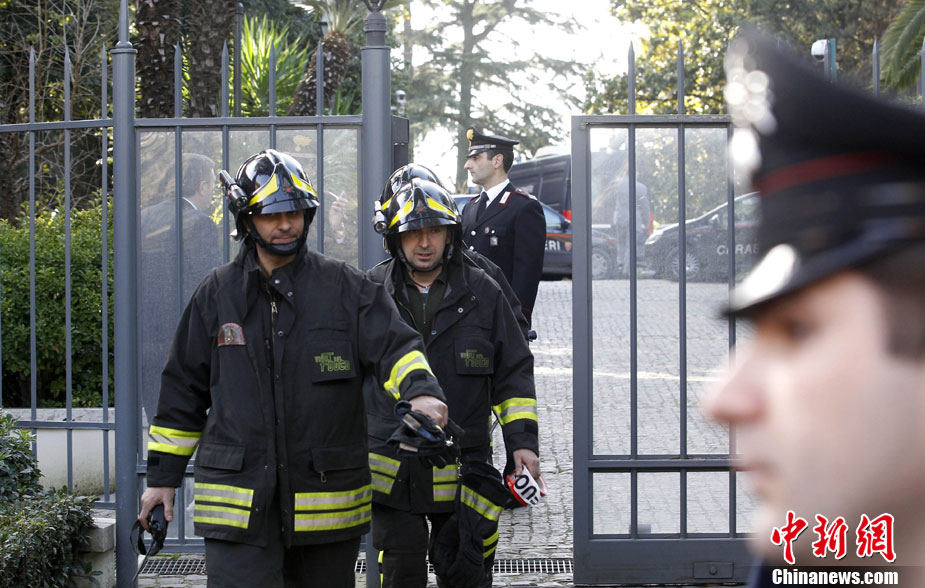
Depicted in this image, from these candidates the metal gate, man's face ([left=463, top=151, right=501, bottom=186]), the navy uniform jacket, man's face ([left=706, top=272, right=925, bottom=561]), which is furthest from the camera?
man's face ([left=463, top=151, right=501, bottom=186])

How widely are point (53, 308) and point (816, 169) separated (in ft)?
26.7

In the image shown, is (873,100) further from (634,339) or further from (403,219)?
(634,339)

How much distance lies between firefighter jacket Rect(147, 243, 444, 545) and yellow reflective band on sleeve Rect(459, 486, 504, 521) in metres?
0.60

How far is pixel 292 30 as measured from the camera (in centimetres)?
2438

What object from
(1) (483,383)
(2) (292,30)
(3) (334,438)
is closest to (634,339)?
(1) (483,383)

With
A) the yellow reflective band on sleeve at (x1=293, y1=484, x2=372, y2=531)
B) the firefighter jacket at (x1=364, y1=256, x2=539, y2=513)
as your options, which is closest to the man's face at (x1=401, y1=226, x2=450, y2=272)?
the firefighter jacket at (x1=364, y1=256, x2=539, y2=513)

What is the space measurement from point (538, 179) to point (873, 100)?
27039 mm

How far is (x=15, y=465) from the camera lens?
214 inches

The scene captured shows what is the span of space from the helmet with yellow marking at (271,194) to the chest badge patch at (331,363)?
0.39 meters

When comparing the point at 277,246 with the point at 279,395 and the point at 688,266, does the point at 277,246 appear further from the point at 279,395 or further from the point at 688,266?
the point at 688,266

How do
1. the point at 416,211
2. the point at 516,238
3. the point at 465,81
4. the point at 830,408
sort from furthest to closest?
1. the point at 465,81
2. the point at 516,238
3. the point at 416,211
4. the point at 830,408

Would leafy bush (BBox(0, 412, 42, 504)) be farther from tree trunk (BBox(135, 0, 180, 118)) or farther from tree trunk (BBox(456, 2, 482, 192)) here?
tree trunk (BBox(456, 2, 482, 192))

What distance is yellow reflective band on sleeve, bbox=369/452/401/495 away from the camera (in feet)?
15.4

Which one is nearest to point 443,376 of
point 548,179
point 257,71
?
point 257,71
